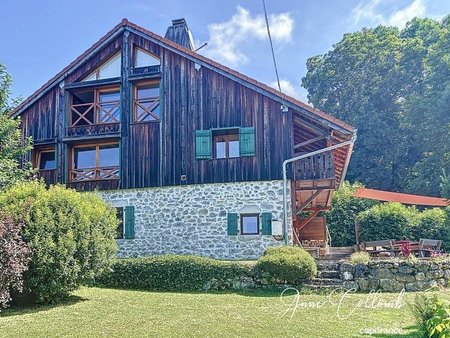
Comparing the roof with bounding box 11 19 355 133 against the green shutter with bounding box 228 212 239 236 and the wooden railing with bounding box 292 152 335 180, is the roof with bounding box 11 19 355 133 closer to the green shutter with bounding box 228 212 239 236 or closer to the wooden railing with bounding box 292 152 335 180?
the wooden railing with bounding box 292 152 335 180

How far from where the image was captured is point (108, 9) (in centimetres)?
1448

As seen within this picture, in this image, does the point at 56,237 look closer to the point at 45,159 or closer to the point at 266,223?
the point at 266,223

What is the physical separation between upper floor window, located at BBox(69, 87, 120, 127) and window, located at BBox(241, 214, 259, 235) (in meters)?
6.61

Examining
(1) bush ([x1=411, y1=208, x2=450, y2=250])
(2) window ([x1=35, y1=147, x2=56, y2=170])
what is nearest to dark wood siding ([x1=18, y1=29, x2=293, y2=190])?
(2) window ([x1=35, y1=147, x2=56, y2=170])

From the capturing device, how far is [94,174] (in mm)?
18250

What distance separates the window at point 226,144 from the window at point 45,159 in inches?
285

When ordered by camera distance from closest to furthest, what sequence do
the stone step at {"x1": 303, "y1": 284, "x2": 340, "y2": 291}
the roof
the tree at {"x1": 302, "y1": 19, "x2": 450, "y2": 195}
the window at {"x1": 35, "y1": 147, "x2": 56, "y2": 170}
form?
1. the stone step at {"x1": 303, "y1": 284, "x2": 340, "y2": 291}
2. the roof
3. the window at {"x1": 35, "y1": 147, "x2": 56, "y2": 170}
4. the tree at {"x1": 302, "y1": 19, "x2": 450, "y2": 195}

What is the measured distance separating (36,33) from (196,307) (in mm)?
11273

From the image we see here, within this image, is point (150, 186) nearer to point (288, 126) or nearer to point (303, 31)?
point (288, 126)

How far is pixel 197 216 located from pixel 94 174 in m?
4.82

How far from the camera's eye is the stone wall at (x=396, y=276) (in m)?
11.9

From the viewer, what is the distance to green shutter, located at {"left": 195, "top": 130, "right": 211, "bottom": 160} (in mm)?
16828

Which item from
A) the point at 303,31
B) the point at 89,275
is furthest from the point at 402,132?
the point at 89,275

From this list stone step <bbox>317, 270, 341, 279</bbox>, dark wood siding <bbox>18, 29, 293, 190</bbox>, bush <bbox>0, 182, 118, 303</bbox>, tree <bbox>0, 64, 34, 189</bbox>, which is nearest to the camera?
bush <bbox>0, 182, 118, 303</bbox>
